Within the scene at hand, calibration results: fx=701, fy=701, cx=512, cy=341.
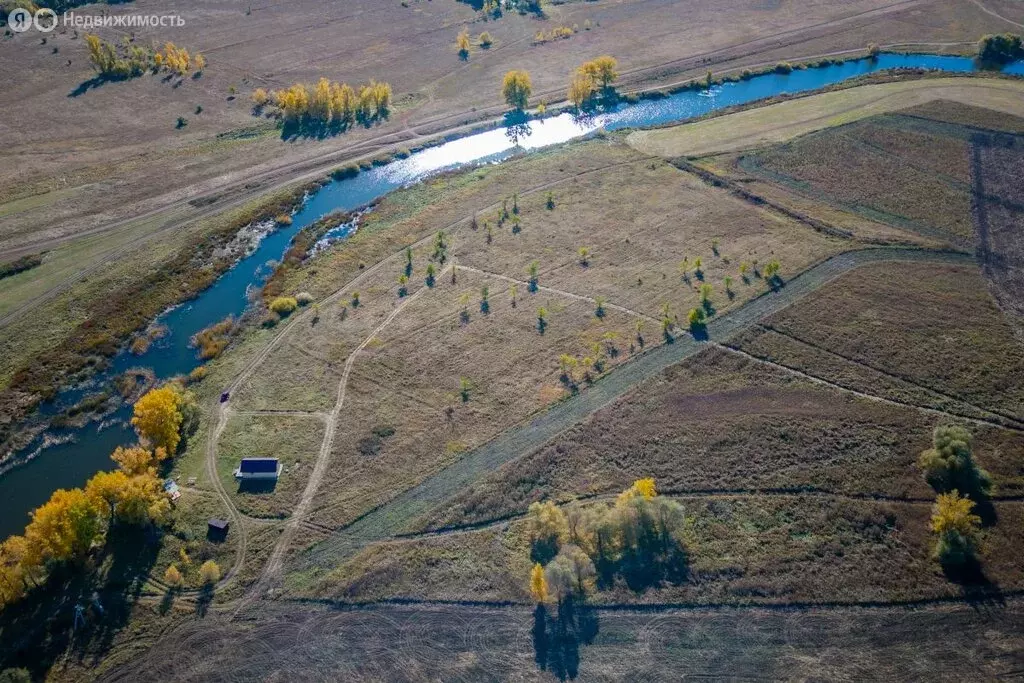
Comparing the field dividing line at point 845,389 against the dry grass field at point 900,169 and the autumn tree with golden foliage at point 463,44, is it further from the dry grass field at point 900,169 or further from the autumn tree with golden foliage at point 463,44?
the autumn tree with golden foliage at point 463,44

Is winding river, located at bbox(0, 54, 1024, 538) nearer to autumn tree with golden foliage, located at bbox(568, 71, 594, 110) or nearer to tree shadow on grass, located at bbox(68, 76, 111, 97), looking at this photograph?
autumn tree with golden foliage, located at bbox(568, 71, 594, 110)

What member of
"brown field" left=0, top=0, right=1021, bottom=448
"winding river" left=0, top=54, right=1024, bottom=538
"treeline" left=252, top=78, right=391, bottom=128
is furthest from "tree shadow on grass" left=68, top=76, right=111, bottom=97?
"winding river" left=0, top=54, right=1024, bottom=538

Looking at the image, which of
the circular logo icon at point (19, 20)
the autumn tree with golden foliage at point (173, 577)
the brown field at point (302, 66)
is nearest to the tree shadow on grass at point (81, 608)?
the autumn tree with golden foliage at point (173, 577)

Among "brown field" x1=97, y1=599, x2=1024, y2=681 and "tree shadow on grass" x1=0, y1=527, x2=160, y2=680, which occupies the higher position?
"tree shadow on grass" x1=0, y1=527, x2=160, y2=680

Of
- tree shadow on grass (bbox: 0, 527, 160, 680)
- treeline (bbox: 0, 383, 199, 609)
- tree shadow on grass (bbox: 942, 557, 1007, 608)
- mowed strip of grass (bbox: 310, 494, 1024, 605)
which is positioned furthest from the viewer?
treeline (bbox: 0, 383, 199, 609)

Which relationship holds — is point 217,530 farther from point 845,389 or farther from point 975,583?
point 975,583

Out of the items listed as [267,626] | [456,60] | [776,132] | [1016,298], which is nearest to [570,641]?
[267,626]
